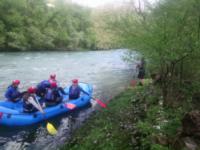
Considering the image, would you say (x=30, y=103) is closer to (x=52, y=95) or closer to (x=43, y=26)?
(x=52, y=95)

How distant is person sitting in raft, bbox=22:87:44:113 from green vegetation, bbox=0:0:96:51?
2211 centimetres

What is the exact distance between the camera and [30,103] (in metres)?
8.25

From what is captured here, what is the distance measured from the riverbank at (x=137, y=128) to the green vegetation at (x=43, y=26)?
24.0m

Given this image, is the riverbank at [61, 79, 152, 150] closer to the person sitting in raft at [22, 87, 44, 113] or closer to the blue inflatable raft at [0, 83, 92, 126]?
the blue inflatable raft at [0, 83, 92, 126]

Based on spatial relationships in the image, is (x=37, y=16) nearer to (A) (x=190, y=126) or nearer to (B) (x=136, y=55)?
(B) (x=136, y=55)

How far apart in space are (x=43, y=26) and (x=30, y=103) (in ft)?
98.6

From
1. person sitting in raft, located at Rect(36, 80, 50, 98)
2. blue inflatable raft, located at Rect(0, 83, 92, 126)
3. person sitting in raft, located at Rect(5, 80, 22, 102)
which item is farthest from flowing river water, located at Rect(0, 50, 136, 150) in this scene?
person sitting in raft, located at Rect(5, 80, 22, 102)

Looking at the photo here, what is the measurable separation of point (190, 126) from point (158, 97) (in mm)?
3287

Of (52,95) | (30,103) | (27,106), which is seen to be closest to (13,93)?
(27,106)

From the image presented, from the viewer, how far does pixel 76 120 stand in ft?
28.2

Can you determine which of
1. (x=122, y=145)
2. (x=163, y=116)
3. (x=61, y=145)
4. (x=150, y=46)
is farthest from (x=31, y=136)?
(x=150, y=46)

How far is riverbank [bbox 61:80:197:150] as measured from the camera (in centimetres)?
469

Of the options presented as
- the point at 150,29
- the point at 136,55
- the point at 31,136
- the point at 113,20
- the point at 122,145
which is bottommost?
the point at 31,136

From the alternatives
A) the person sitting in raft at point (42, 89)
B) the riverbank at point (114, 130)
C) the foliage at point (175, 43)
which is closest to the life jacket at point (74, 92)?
the person sitting in raft at point (42, 89)
